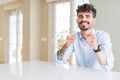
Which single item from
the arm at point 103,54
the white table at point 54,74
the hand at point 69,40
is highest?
the hand at point 69,40

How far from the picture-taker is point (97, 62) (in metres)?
1.76

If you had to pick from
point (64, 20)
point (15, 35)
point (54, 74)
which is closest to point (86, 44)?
point (54, 74)

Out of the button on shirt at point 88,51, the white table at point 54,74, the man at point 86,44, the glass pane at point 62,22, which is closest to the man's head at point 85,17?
the man at point 86,44

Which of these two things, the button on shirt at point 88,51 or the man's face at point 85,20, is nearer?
the button on shirt at point 88,51

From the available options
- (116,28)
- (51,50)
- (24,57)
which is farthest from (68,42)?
(24,57)

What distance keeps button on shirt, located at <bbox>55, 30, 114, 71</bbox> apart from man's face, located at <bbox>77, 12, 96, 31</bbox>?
0.41 feet

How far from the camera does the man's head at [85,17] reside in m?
1.85

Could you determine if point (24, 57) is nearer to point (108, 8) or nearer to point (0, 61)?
point (0, 61)

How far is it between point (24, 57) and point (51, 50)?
0.86m

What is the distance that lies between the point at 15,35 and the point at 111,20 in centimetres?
410

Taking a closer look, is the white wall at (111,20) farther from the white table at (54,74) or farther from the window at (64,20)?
the white table at (54,74)

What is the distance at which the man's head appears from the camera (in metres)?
1.85

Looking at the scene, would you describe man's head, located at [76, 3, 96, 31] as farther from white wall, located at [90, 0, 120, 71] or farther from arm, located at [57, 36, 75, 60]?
white wall, located at [90, 0, 120, 71]

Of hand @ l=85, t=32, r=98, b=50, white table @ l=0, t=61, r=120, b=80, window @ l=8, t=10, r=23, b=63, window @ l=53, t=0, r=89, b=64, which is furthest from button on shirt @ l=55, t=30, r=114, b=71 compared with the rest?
window @ l=8, t=10, r=23, b=63
